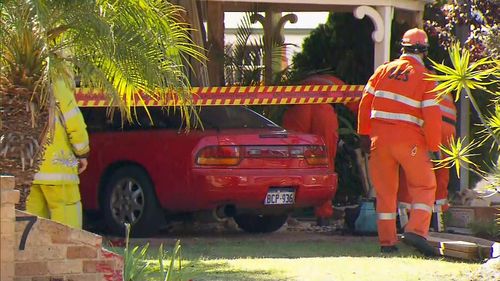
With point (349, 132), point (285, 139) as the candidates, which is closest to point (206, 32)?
point (349, 132)

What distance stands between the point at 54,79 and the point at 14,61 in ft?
1.01

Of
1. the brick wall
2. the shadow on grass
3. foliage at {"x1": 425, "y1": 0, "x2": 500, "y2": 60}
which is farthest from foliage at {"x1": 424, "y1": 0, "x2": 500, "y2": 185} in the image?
the brick wall

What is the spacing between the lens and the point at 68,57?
8.39 meters

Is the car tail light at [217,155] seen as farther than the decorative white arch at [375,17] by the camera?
No

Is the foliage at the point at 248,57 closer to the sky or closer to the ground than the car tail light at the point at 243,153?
closer to the sky

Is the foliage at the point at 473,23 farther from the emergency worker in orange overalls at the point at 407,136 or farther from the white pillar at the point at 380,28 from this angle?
the emergency worker in orange overalls at the point at 407,136

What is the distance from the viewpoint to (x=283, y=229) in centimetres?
1340

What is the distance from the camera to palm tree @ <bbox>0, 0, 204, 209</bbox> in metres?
8.08

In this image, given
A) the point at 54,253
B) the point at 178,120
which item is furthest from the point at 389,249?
the point at 54,253

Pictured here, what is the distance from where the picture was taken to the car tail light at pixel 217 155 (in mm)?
11297

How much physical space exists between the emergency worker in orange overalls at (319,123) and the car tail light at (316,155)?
97cm

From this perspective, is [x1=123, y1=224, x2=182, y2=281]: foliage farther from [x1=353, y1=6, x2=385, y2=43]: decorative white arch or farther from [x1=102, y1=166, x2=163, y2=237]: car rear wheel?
[x1=353, y1=6, x2=385, y2=43]: decorative white arch

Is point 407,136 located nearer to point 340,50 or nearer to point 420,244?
point 420,244

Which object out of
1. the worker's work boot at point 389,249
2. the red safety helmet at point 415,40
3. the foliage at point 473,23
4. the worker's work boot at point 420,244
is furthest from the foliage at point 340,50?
the worker's work boot at point 420,244
